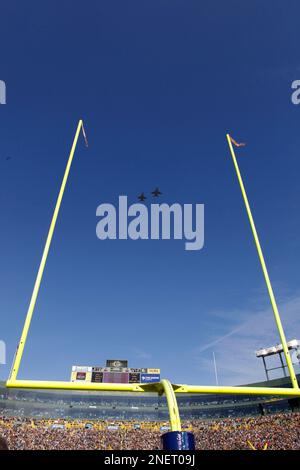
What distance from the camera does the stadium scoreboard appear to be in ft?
114

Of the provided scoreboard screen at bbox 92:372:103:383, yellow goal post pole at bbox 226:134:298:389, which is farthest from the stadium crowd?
yellow goal post pole at bbox 226:134:298:389

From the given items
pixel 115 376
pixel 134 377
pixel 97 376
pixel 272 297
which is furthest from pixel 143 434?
pixel 272 297

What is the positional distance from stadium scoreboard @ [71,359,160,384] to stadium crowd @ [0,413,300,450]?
490 centimetres

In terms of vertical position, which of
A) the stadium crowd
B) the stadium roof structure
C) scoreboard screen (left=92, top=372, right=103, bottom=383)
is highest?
scoreboard screen (left=92, top=372, right=103, bottom=383)

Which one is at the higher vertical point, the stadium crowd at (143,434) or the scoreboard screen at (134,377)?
the scoreboard screen at (134,377)

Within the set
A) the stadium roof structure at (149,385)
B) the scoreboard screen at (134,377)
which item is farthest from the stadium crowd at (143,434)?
the stadium roof structure at (149,385)

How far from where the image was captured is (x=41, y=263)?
16.1 ft

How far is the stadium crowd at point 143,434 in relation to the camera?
24213 mm

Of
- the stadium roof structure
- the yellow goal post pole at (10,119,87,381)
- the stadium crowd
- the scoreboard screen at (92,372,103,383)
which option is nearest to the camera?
the stadium roof structure

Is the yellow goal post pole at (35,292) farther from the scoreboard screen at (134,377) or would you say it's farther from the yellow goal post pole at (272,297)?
the scoreboard screen at (134,377)

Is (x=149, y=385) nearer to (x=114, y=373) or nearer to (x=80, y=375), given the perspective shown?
(x=114, y=373)

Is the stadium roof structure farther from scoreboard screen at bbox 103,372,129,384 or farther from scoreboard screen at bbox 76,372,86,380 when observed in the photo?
scoreboard screen at bbox 76,372,86,380

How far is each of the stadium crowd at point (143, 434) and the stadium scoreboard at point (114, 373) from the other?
4.90 metres

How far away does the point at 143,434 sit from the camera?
102 ft
